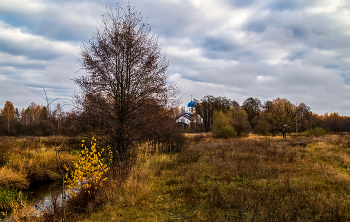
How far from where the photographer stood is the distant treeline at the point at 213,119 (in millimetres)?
8477

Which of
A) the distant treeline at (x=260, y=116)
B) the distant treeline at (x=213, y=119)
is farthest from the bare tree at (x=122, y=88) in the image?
the distant treeline at (x=260, y=116)

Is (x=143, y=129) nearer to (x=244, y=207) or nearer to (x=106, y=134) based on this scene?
(x=106, y=134)

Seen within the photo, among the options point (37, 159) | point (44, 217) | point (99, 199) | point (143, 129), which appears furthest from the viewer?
point (37, 159)

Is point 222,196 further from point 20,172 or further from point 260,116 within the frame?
point 260,116

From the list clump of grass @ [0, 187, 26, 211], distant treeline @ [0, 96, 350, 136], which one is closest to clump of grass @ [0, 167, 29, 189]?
clump of grass @ [0, 187, 26, 211]

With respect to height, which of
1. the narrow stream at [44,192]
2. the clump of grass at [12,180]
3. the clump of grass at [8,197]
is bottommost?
the narrow stream at [44,192]

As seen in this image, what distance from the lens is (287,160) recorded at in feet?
36.3

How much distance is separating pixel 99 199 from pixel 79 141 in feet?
10.7

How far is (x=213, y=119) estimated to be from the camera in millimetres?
42438

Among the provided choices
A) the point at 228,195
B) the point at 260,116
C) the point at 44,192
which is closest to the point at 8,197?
the point at 44,192

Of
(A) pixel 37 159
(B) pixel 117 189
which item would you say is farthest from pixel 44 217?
(A) pixel 37 159

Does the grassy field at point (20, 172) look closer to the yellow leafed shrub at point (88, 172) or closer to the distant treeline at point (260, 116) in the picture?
the yellow leafed shrub at point (88, 172)

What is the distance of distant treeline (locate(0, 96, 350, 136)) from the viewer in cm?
848

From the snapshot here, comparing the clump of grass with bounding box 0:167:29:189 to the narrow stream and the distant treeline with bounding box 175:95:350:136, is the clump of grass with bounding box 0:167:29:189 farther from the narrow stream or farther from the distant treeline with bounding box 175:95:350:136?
the distant treeline with bounding box 175:95:350:136
